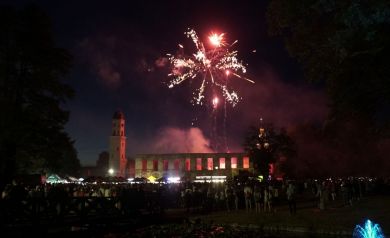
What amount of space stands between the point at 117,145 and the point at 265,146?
56.0 m

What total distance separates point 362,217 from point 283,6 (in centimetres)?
1072

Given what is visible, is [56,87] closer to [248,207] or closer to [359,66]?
[248,207]

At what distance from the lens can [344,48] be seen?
59.0ft

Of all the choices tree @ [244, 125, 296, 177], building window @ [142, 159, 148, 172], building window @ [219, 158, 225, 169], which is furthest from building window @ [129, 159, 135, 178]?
tree @ [244, 125, 296, 177]

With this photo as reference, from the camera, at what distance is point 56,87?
29688mm

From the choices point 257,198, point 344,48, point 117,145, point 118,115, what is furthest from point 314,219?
point 118,115

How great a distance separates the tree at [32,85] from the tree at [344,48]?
47.4 ft

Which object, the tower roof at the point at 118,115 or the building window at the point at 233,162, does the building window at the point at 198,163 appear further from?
the tower roof at the point at 118,115

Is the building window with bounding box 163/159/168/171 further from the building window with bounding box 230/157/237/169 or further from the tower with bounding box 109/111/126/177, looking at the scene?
the building window with bounding box 230/157/237/169

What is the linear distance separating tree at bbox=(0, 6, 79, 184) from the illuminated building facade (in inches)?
3011

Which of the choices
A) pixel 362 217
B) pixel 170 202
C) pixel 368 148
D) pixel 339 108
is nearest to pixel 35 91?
pixel 170 202

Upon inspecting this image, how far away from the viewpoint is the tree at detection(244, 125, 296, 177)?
62.4 m

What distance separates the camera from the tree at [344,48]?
55.2 feet

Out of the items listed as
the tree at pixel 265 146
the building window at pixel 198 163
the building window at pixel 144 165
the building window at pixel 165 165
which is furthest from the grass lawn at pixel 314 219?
the building window at pixel 144 165
